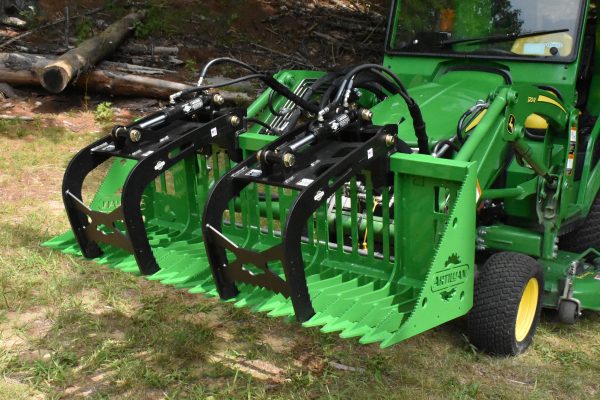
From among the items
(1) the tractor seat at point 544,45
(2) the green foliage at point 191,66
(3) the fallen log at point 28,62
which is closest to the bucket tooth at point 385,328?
(1) the tractor seat at point 544,45

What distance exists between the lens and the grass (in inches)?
131

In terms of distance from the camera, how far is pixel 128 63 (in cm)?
977

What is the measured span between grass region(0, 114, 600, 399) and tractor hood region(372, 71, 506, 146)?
3.51ft

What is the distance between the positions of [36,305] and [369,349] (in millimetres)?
1916

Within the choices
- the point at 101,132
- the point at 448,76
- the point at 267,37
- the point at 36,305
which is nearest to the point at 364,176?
the point at 448,76

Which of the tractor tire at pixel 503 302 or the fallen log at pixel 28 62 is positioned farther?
the fallen log at pixel 28 62

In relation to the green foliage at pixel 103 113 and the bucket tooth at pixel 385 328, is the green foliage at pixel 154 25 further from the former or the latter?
the bucket tooth at pixel 385 328

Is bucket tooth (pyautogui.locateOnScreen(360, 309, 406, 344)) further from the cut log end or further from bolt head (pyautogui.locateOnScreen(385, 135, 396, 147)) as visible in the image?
Result: the cut log end

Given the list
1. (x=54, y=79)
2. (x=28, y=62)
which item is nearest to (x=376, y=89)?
(x=54, y=79)

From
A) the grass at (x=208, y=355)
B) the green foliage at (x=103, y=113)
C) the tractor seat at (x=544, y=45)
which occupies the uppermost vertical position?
the tractor seat at (x=544, y=45)

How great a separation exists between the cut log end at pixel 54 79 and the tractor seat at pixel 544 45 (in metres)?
5.67

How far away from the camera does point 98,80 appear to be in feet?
29.5

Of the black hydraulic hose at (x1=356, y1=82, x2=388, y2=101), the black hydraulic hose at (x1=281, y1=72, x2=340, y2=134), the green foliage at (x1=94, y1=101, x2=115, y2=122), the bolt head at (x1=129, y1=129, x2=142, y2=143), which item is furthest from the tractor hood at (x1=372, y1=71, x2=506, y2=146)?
the green foliage at (x1=94, y1=101, x2=115, y2=122)

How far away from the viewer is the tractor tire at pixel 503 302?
11.3 ft
